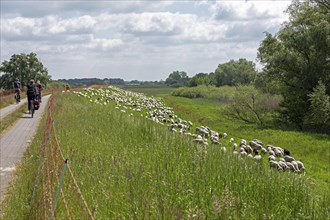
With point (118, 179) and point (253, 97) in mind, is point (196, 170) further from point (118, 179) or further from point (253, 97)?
point (253, 97)

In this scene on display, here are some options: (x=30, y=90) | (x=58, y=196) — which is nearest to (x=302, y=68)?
(x=30, y=90)

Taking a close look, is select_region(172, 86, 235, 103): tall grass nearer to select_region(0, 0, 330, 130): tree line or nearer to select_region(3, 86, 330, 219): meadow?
select_region(0, 0, 330, 130): tree line

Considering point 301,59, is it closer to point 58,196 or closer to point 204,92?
point 58,196

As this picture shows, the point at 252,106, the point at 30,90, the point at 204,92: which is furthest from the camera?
the point at 204,92

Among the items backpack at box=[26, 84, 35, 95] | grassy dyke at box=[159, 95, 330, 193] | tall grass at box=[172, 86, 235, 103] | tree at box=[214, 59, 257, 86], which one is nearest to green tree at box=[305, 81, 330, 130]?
grassy dyke at box=[159, 95, 330, 193]

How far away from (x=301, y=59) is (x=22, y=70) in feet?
267

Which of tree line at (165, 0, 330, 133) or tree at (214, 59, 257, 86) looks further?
tree at (214, 59, 257, 86)

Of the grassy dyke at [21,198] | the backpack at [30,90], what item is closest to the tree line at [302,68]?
the backpack at [30,90]

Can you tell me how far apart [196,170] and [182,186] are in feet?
2.95

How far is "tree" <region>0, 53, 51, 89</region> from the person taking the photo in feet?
336

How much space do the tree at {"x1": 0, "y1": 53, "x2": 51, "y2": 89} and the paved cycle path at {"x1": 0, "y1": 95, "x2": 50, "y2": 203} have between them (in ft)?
265

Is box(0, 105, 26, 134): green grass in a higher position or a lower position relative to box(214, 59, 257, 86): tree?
lower

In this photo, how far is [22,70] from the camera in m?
104

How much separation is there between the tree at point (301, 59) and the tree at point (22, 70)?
7544 centimetres
